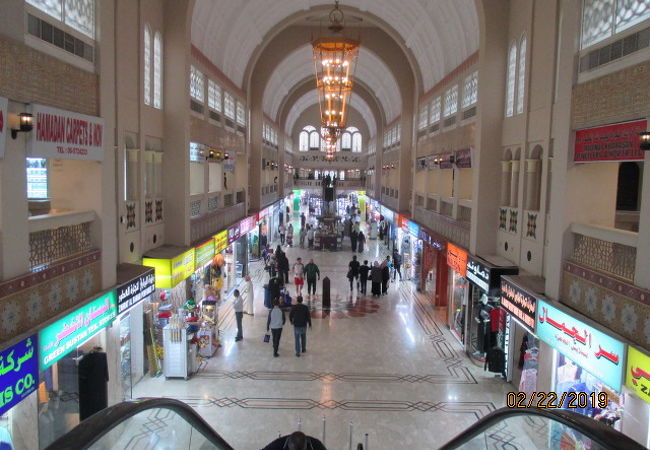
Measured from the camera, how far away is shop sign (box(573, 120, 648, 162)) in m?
5.66

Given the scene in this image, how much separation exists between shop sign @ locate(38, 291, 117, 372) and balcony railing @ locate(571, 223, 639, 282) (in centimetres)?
626

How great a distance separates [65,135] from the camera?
638cm

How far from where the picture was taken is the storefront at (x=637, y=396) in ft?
16.3

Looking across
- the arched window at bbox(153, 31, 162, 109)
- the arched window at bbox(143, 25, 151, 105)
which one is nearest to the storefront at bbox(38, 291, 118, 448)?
the arched window at bbox(143, 25, 151, 105)

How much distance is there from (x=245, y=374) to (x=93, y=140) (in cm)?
523

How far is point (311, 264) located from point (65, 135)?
11026mm

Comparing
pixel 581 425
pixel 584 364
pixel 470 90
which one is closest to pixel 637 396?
pixel 584 364

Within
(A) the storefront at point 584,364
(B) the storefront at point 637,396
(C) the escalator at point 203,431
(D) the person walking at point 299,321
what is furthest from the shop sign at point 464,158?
(C) the escalator at point 203,431

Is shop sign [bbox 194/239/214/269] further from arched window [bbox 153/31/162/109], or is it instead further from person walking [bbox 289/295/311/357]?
arched window [bbox 153/31/162/109]

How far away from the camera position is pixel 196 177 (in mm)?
14852

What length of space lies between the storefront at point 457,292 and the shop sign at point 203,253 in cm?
580

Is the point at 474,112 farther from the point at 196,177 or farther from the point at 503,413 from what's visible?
the point at 503,413

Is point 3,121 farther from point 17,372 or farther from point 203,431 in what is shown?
point 203,431

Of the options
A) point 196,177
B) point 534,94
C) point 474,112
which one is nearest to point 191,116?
point 196,177
